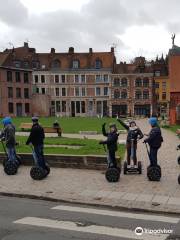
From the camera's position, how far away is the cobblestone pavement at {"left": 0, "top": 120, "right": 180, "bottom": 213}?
33.3 feet

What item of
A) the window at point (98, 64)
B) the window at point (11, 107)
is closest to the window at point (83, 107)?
the window at point (98, 64)

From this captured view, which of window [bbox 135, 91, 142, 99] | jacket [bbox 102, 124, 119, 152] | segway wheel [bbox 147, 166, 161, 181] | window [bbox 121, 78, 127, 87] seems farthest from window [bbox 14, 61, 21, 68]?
segway wheel [bbox 147, 166, 161, 181]

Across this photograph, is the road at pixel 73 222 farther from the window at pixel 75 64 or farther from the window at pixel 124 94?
the window at pixel 75 64

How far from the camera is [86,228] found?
798 cm

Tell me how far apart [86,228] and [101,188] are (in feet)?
12.4

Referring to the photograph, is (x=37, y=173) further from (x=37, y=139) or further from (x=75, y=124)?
(x=75, y=124)

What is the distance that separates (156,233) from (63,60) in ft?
304

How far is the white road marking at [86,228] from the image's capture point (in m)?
7.42

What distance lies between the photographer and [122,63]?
9888 centimetres

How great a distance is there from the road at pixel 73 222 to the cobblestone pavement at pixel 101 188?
1.87 feet

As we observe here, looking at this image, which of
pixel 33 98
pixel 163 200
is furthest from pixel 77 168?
pixel 33 98

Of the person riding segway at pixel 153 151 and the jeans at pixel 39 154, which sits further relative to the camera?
the jeans at pixel 39 154

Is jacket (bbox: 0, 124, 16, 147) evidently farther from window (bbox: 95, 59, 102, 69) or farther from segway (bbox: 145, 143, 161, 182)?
window (bbox: 95, 59, 102, 69)

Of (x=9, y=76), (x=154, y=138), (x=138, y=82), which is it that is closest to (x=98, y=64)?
(x=138, y=82)
